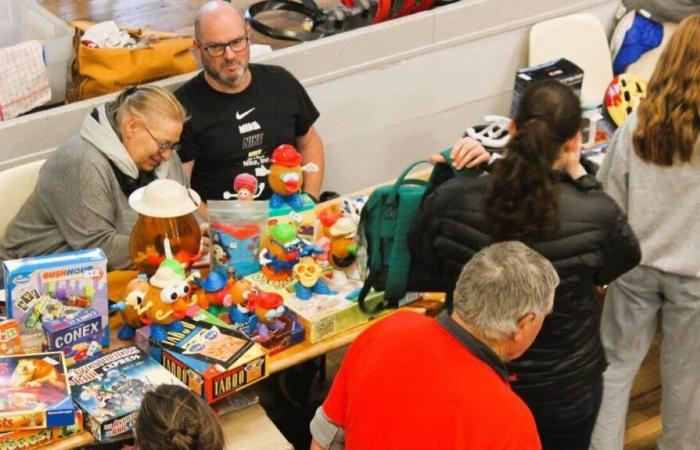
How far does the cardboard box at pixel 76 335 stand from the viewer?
2.97 metres

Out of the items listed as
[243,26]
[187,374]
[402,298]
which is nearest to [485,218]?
[402,298]

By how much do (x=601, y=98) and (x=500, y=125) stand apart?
1.17m

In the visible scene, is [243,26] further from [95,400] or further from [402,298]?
[95,400]

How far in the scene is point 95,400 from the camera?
2.85 m

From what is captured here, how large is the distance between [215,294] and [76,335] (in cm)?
43

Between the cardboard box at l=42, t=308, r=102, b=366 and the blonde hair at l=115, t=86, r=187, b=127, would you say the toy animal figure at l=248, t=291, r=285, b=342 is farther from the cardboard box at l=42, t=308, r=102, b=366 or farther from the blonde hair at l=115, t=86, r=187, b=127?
the blonde hair at l=115, t=86, r=187, b=127

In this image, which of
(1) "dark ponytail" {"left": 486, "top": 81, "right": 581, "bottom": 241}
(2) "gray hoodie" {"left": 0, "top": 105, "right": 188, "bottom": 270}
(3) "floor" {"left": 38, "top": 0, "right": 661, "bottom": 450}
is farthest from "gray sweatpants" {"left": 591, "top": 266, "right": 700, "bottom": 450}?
(2) "gray hoodie" {"left": 0, "top": 105, "right": 188, "bottom": 270}

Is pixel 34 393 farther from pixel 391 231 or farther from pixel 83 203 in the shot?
pixel 391 231

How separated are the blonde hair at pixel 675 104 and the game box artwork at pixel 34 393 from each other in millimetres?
1771

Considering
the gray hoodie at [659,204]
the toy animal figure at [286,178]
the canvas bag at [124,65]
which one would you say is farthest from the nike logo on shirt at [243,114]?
the gray hoodie at [659,204]

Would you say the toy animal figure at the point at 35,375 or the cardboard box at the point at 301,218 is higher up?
the toy animal figure at the point at 35,375

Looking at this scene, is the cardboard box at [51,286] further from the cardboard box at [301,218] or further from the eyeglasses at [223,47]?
the eyeglasses at [223,47]

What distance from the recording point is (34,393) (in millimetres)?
2811

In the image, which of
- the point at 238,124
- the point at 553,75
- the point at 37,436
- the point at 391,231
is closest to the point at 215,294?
the point at 391,231
